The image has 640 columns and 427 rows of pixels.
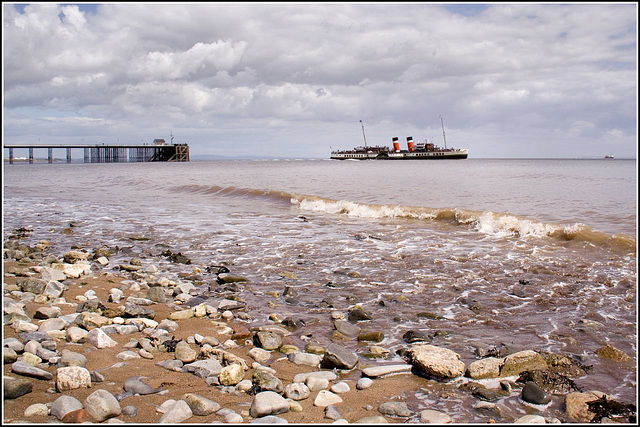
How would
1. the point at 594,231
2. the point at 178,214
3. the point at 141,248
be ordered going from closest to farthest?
the point at 141,248 → the point at 594,231 → the point at 178,214

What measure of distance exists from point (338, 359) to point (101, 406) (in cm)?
221

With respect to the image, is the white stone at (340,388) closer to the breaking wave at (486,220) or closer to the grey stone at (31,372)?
the grey stone at (31,372)

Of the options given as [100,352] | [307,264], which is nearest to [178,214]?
[307,264]

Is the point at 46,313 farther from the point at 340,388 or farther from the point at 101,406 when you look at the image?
the point at 340,388

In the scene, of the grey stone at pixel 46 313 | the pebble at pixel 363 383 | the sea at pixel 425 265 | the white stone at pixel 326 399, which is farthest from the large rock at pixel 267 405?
the grey stone at pixel 46 313

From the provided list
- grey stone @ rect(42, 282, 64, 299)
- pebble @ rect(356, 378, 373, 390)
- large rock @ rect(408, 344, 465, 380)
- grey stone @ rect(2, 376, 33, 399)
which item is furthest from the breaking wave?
grey stone @ rect(2, 376, 33, 399)

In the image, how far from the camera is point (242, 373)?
4.39 meters

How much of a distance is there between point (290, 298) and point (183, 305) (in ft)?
5.31

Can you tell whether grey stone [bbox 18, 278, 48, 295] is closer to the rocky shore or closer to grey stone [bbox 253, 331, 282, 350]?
the rocky shore

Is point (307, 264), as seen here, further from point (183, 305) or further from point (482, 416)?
point (482, 416)

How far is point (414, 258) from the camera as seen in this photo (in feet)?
33.6

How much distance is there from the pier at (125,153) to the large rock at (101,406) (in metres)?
132

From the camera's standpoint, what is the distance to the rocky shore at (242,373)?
370cm

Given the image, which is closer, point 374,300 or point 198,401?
point 198,401
